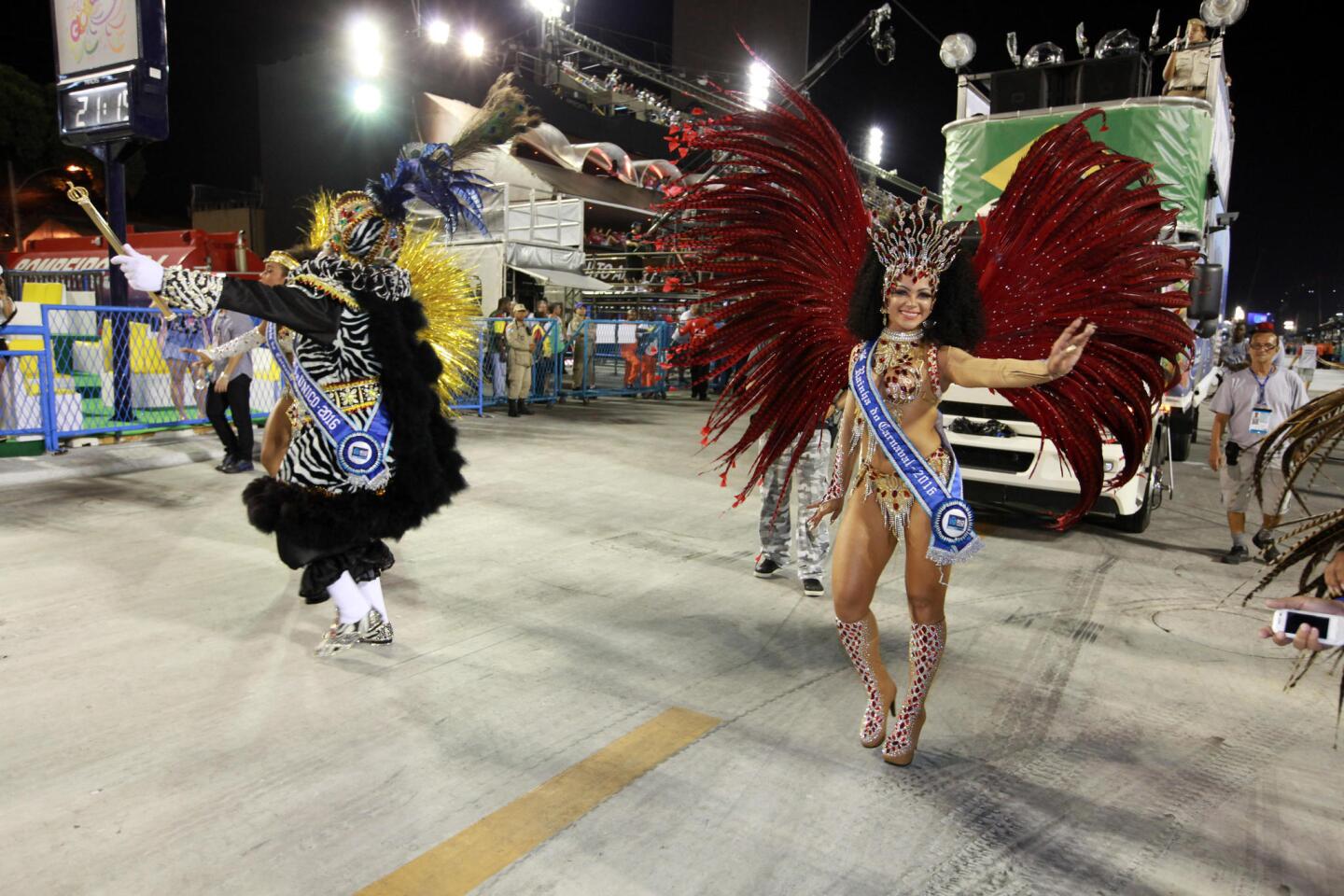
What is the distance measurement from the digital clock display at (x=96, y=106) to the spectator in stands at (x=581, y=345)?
8.13 m

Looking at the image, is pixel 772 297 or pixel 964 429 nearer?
pixel 772 297

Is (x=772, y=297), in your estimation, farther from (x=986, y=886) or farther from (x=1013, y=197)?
(x=986, y=886)

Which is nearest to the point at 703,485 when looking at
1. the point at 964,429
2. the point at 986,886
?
the point at 964,429

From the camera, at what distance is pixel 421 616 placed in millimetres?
4605

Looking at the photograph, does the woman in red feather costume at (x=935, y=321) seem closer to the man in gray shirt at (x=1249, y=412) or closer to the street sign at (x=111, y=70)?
the man in gray shirt at (x=1249, y=412)

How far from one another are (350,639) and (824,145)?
3164 mm

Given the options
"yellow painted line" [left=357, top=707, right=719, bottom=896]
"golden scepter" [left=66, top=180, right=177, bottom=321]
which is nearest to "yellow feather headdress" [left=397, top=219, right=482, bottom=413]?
"golden scepter" [left=66, top=180, right=177, bottom=321]

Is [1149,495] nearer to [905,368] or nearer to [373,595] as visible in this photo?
[905,368]

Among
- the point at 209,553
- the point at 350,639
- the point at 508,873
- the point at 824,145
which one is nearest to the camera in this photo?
the point at 508,873

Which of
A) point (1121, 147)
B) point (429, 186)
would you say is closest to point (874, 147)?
point (1121, 147)

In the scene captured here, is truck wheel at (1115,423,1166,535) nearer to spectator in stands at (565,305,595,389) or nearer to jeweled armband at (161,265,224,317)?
jeweled armband at (161,265,224,317)

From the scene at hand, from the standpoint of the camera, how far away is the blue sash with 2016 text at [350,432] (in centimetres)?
378

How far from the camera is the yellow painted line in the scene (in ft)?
7.85

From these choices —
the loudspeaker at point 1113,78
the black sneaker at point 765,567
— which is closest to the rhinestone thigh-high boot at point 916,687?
the black sneaker at point 765,567
